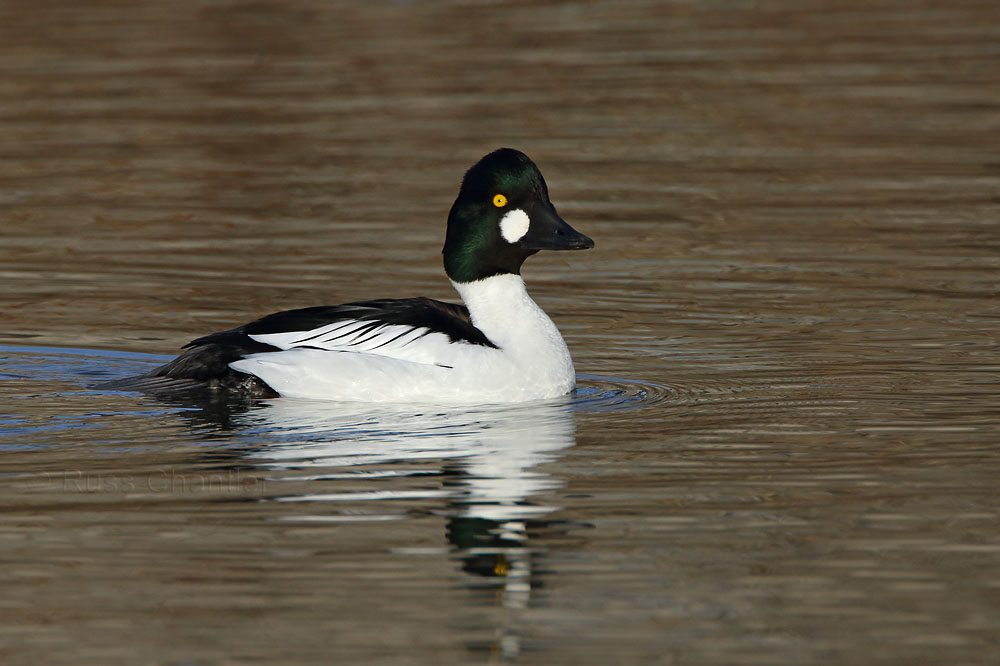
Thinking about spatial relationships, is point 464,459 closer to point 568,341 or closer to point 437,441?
point 437,441

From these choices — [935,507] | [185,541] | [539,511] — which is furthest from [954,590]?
[185,541]

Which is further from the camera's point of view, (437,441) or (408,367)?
(408,367)

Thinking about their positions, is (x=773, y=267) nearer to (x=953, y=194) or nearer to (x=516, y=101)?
(x=953, y=194)

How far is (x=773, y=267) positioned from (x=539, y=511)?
5.78m

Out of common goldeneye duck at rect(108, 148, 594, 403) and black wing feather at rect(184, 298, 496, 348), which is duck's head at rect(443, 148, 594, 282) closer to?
common goldeneye duck at rect(108, 148, 594, 403)

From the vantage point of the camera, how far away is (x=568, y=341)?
35.2 ft

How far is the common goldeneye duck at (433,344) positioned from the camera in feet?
29.3

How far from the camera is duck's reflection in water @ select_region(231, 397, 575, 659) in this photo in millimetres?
6402

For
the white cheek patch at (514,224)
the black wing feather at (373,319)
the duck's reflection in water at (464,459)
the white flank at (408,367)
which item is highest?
the white cheek patch at (514,224)

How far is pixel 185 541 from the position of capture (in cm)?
659

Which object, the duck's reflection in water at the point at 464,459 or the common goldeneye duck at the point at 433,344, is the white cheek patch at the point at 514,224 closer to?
the common goldeneye duck at the point at 433,344

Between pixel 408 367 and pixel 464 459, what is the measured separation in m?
1.19

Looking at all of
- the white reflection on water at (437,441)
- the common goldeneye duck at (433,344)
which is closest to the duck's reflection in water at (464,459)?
the white reflection on water at (437,441)

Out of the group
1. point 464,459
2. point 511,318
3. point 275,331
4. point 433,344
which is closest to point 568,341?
point 511,318
